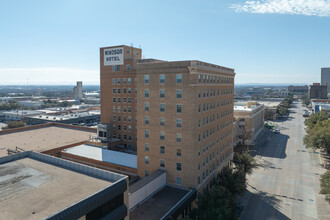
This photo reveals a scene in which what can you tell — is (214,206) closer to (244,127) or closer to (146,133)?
(146,133)

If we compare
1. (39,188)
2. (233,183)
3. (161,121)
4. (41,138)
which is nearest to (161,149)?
(161,121)

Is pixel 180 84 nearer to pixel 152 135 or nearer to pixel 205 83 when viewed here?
pixel 205 83

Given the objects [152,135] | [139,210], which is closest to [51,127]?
[152,135]

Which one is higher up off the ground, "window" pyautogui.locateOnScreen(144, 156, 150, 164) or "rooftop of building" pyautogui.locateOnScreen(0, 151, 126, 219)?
"rooftop of building" pyautogui.locateOnScreen(0, 151, 126, 219)

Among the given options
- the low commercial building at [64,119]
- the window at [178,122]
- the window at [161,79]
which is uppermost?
the window at [161,79]

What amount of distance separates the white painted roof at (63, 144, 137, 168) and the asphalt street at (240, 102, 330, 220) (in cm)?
2448

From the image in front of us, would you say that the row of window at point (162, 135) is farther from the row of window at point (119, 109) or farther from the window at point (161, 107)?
the row of window at point (119, 109)

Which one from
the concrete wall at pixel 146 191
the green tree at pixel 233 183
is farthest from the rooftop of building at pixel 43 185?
the green tree at pixel 233 183

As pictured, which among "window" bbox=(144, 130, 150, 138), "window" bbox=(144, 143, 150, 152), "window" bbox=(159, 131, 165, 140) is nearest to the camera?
"window" bbox=(159, 131, 165, 140)

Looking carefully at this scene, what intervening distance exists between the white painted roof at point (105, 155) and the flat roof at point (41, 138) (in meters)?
10.2

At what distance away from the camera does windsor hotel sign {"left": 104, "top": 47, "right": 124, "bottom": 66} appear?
6219cm

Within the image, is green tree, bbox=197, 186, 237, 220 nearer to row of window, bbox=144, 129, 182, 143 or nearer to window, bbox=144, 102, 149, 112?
row of window, bbox=144, 129, 182, 143

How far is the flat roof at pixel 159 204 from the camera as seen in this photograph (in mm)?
31634

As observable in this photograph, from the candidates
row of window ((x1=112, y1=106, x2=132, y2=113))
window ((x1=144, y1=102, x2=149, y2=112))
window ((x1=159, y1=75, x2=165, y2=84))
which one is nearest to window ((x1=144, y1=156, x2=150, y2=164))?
window ((x1=144, y1=102, x2=149, y2=112))
